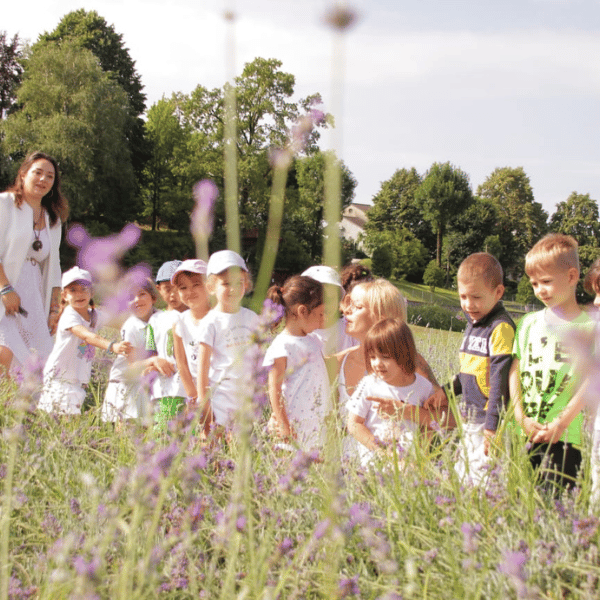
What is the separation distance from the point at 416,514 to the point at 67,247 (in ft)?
102

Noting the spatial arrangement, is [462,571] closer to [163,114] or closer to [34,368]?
[34,368]

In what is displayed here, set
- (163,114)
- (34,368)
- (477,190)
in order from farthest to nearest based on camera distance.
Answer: (477,190)
(163,114)
(34,368)

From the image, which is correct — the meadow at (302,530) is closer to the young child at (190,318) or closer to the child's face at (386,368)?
the child's face at (386,368)

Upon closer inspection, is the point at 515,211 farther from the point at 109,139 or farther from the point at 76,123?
the point at 76,123

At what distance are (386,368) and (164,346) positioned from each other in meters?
→ 1.62

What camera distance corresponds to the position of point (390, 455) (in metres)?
2.52

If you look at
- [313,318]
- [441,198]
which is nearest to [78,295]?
[313,318]

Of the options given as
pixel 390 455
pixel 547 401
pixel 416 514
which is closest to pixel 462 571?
pixel 416 514

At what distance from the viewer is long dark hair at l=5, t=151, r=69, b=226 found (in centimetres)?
460

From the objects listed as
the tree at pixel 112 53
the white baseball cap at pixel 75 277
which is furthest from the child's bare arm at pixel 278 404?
the tree at pixel 112 53

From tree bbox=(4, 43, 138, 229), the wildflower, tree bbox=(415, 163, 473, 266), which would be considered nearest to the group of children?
the wildflower

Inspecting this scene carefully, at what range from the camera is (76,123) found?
2848cm

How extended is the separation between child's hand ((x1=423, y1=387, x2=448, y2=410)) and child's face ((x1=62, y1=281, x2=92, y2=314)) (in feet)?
8.41

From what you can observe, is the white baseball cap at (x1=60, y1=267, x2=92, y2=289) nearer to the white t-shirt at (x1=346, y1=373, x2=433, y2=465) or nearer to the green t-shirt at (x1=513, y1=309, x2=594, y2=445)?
the white t-shirt at (x1=346, y1=373, x2=433, y2=465)
